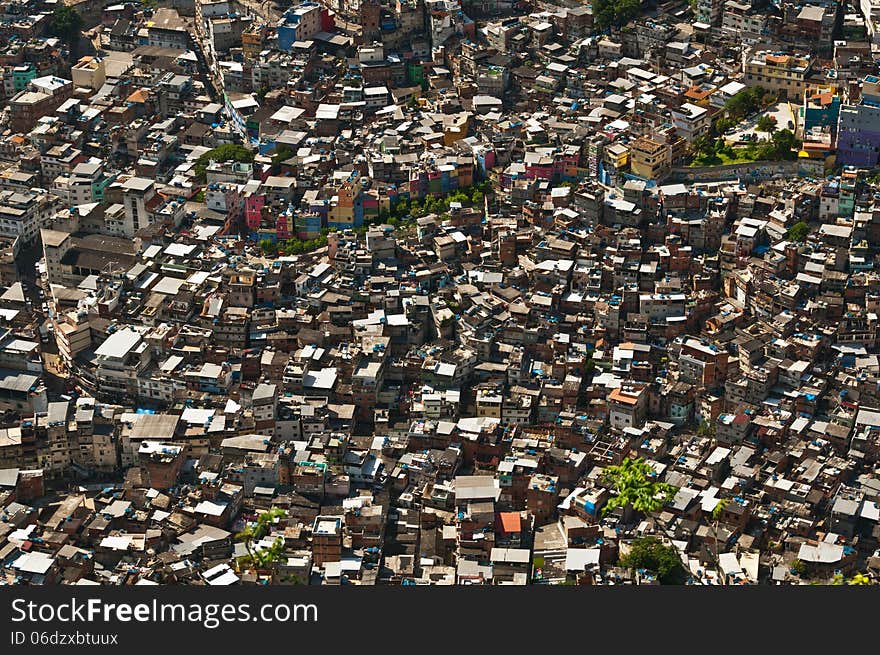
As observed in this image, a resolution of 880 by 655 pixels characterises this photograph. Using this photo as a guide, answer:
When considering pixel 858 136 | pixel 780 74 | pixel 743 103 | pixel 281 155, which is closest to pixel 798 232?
pixel 858 136

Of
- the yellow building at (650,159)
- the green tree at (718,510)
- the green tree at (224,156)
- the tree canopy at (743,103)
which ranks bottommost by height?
the green tree at (718,510)

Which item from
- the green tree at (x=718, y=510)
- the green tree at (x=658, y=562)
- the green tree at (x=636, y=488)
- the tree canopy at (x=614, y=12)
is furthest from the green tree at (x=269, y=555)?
the tree canopy at (x=614, y=12)

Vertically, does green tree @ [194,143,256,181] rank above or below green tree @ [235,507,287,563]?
above

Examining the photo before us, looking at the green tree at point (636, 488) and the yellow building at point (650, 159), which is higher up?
the yellow building at point (650, 159)

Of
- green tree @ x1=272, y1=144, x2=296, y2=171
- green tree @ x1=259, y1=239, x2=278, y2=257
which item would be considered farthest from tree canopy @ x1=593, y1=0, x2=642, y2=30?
green tree @ x1=259, y1=239, x2=278, y2=257

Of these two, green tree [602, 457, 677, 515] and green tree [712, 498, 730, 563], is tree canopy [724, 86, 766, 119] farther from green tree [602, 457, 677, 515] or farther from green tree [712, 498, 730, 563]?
green tree [712, 498, 730, 563]

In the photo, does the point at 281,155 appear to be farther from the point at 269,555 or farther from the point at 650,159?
the point at 269,555

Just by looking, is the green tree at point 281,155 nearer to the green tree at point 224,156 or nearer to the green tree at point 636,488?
the green tree at point 224,156
